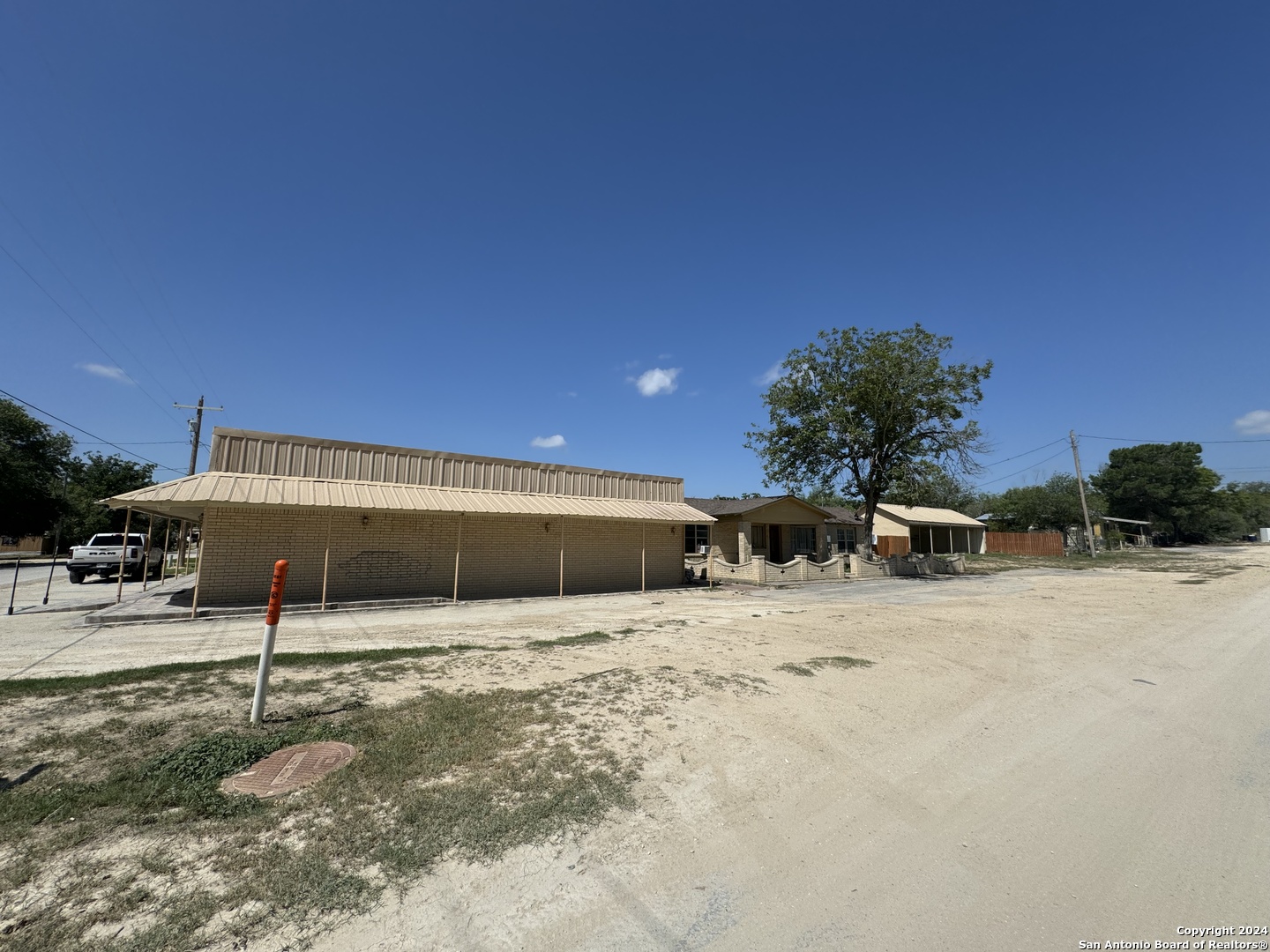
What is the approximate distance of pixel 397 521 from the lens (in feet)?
54.4

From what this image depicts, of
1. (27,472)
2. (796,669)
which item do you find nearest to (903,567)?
(796,669)

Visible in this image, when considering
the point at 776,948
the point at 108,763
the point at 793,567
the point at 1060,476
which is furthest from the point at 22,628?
the point at 1060,476

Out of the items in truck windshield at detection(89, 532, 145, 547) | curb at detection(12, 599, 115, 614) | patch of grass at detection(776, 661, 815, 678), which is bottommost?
patch of grass at detection(776, 661, 815, 678)

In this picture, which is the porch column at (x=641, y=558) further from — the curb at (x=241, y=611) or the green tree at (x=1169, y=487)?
the green tree at (x=1169, y=487)

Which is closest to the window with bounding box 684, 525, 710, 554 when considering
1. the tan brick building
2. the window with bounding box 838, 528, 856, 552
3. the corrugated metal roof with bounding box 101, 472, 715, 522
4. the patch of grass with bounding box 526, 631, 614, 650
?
the tan brick building

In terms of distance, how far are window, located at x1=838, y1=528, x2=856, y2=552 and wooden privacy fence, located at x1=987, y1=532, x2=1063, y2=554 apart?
2154cm

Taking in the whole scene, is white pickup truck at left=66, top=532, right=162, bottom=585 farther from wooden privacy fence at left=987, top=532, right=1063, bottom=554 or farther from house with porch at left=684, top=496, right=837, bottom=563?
wooden privacy fence at left=987, top=532, right=1063, bottom=554

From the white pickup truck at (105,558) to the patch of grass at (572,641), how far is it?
19347mm

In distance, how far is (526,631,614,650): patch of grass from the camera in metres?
9.46

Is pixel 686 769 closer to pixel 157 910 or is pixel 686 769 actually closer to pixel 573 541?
pixel 157 910

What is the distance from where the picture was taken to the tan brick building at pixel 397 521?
14250 mm

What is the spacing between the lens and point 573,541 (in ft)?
66.1

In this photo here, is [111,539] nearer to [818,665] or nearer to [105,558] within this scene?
[105,558]

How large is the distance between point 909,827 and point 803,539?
2991 centimetres
